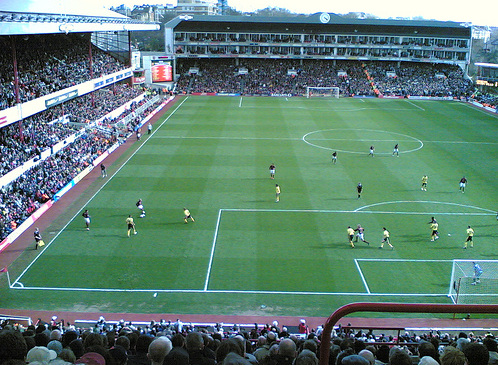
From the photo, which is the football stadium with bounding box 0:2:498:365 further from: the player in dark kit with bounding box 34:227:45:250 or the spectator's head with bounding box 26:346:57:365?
the player in dark kit with bounding box 34:227:45:250

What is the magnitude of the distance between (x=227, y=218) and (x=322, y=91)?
61.0 meters

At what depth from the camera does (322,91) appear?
8794 cm

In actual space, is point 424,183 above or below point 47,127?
below

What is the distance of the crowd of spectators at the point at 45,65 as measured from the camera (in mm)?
41125

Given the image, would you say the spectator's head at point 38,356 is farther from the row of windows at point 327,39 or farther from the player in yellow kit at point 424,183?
the row of windows at point 327,39

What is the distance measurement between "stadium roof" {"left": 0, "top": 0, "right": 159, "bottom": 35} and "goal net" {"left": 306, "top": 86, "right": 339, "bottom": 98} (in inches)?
1292

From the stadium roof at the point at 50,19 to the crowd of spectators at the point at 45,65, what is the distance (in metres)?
2.37

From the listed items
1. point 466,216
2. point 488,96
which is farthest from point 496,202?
point 488,96

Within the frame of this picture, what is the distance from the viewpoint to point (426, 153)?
156 feet

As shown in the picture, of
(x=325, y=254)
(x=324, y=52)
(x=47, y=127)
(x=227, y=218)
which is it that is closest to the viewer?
(x=325, y=254)

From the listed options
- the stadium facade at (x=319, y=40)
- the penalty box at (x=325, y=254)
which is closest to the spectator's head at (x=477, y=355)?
the penalty box at (x=325, y=254)

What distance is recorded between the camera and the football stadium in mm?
14867

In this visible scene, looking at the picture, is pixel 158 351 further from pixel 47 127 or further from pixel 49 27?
pixel 47 127

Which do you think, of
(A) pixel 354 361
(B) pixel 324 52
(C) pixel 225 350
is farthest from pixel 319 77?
(A) pixel 354 361
